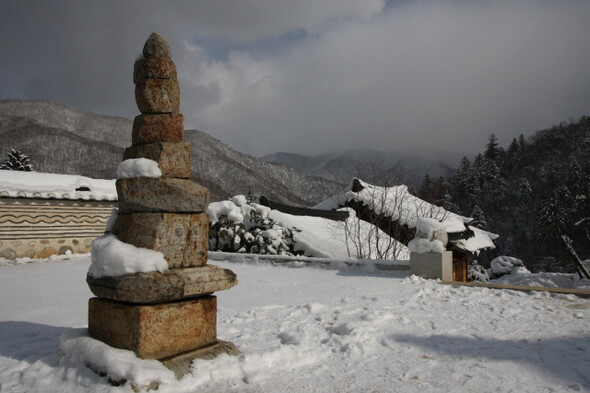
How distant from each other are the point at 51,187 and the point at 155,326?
32.1 feet

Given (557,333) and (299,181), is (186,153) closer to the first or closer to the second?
(557,333)

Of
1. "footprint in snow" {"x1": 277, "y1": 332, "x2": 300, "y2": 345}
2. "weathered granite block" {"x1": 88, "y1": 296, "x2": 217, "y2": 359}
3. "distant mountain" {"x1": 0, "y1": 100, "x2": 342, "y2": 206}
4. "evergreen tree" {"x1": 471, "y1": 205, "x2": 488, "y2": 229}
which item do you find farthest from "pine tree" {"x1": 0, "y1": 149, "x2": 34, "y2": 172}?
"evergreen tree" {"x1": 471, "y1": 205, "x2": 488, "y2": 229}

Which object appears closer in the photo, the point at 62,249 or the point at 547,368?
the point at 547,368

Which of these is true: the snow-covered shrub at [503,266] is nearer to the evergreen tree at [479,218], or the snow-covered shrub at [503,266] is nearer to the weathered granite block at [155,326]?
the evergreen tree at [479,218]

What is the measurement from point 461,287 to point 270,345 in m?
4.20

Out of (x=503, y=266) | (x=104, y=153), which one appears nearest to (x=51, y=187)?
(x=503, y=266)

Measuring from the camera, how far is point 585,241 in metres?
26.3

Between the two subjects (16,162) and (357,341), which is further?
(16,162)

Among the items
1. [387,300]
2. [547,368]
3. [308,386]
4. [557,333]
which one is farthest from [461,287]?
[308,386]

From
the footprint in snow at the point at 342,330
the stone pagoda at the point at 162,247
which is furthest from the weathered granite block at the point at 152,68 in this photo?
the footprint in snow at the point at 342,330

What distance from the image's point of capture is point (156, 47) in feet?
11.2

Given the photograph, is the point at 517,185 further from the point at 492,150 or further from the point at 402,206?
the point at 402,206

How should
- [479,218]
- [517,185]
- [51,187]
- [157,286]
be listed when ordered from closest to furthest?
[157,286], [51,187], [479,218], [517,185]

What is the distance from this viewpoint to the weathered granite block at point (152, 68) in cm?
338
